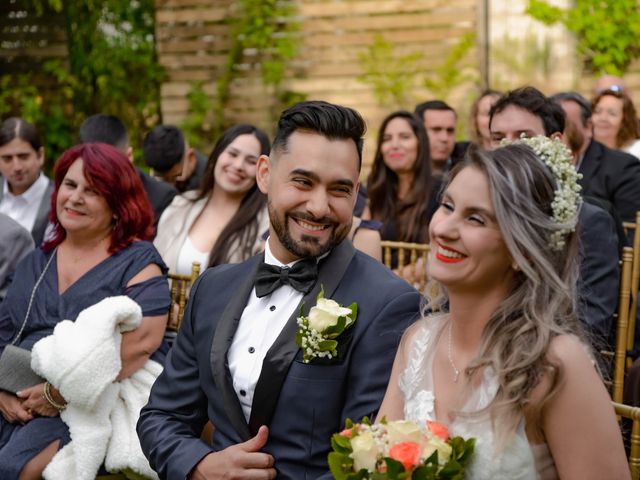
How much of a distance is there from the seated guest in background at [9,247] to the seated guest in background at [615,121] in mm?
4067

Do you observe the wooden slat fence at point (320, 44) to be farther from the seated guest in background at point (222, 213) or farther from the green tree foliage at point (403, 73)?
the seated guest in background at point (222, 213)

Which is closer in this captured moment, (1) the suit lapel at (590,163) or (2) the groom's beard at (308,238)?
(2) the groom's beard at (308,238)

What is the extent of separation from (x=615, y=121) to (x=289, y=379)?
4.78 meters

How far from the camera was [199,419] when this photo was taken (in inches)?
118

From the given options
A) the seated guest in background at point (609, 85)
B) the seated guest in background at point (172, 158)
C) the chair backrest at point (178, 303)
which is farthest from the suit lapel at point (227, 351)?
the seated guest in background at point (609, 85)

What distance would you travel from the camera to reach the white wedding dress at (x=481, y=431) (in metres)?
2.24

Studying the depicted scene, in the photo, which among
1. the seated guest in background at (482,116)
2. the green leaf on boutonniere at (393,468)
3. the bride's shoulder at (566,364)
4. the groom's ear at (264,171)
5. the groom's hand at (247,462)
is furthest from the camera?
the seated guest in background at (482,116)

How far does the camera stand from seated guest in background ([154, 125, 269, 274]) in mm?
5031

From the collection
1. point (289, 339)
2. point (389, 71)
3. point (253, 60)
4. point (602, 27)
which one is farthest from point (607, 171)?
point (253, 60)

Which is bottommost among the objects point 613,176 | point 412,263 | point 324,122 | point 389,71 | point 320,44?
point 412,263

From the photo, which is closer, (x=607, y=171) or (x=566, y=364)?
(x=566, y=364)

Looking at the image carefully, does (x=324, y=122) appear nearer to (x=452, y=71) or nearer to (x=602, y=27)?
(x=452, y=71)

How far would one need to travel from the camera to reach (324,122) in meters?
2.78

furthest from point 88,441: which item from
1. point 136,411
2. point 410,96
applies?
point 410,96
